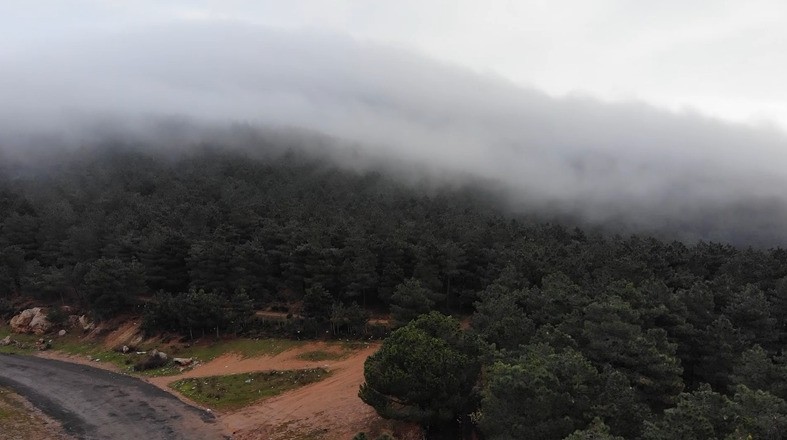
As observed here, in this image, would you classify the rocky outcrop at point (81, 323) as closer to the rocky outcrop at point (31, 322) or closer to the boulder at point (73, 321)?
the boulder at point (73, 321)

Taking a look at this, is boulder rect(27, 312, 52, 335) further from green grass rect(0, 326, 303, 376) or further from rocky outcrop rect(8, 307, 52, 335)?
green grass rect(0, 326, 303, 376)

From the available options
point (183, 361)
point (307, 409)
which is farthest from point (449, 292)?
point (183, 361)

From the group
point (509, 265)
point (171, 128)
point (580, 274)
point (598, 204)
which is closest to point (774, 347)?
point (580, 274)

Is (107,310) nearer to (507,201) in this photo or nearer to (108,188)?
(108,188)

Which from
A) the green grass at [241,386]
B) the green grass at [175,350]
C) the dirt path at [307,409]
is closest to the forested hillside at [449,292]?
the green grass at [175,350]

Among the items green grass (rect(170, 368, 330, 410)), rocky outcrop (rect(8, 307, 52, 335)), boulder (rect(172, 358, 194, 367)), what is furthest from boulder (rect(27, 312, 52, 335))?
green grass (rect(170, 368, 330, 410))

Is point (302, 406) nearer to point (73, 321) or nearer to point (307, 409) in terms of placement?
point (307, 409)
